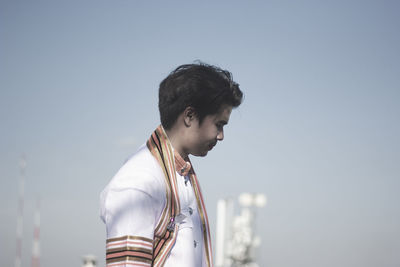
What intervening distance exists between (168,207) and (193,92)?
46cm

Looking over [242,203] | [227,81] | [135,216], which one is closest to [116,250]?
[135,216]

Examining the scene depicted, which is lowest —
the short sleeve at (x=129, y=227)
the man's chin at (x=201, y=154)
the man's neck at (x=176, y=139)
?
the short sleeve at (x=129, y=227)

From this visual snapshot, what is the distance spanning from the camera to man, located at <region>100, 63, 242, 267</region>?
1.67 meters

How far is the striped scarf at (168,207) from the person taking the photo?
5.77 feet

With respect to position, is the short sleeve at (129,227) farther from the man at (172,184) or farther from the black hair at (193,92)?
the black hair at (193,92)

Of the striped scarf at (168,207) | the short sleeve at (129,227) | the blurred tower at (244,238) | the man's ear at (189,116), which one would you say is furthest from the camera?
the blurred tower at (244,238)

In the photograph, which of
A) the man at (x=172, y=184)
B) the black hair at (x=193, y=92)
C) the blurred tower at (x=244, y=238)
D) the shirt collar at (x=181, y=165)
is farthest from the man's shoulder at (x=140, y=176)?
the blurred tower at (x=244, y=238)

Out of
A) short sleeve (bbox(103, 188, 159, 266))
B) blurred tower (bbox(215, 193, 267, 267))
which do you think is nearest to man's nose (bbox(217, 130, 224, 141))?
short sleeve (bbox(103, 188, 159, 266))

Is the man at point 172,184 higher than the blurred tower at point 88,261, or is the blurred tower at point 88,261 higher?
the blurred tower at point 88,261

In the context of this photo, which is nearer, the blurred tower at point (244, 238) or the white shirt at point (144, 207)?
the white shirt at point (144, 207)

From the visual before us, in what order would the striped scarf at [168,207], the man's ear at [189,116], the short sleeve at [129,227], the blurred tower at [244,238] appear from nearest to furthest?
the short sleeve at [129,227] → the striped scarf at [168,207] → the man's ear at [189,116] → the blurred tower at [244,238]

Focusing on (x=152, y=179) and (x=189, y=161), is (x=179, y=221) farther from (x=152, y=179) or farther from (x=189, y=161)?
(x=189, y=161)

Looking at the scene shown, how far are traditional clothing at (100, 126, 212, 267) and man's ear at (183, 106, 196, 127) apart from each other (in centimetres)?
10

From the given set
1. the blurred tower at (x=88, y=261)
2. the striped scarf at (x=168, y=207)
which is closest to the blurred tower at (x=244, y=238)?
the blurred tower at (x=88, y=261)
